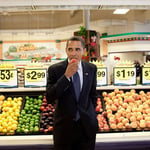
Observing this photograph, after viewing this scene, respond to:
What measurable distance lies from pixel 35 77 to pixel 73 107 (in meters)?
1.69

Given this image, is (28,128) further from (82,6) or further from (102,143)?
(82,6)

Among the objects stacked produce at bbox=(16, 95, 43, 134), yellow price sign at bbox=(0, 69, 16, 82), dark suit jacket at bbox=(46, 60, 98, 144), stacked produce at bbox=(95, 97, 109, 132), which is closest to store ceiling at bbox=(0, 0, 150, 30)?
yellow price sign at bbox=(0, 69, 16, 82)

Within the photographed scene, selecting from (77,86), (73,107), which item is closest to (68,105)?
(73,107)

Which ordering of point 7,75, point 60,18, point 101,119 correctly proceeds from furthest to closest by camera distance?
point 60,18 < point 7,75 < point 101,119

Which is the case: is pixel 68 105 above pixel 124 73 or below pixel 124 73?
below

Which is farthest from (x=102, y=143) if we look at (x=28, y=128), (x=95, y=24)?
(x=95, y=24)

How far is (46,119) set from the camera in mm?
3320

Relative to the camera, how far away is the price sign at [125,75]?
3.84m

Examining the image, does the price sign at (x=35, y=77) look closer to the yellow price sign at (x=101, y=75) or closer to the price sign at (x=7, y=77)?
the price sign at (x=7, y=77)

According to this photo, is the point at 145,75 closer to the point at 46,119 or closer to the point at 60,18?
the point at 46,119

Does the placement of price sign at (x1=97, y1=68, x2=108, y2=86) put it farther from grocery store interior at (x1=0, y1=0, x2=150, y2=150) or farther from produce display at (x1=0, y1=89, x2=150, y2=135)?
produce display at (x1=0, y1=89, x2=150, y2=135)

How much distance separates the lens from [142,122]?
317 centimetres

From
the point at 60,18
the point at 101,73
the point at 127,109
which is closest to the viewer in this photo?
the point at 127,109

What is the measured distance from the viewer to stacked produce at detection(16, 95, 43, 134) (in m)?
3.09
